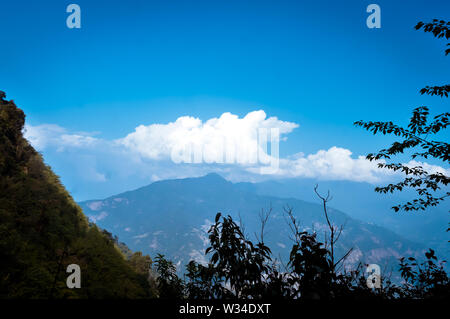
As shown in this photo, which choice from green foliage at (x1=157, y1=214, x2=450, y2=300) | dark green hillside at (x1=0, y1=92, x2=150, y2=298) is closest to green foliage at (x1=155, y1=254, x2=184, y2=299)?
green foliage at (x1=157, y1=214, x2=450, y2=300)

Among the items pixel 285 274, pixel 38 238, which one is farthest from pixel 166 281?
pixel 38 238

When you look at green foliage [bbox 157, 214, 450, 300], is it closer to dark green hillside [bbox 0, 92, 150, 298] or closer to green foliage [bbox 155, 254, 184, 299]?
green foliage [bbox 155, 254, 184, 299]

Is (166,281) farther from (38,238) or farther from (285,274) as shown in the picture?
(38,238)

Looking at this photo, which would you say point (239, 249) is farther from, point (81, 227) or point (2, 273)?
point (81, 227)

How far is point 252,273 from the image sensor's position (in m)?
4.82

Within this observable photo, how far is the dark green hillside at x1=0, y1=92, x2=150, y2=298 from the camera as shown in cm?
1587

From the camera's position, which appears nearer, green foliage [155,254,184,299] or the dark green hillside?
green foliage [155,254,184,299]

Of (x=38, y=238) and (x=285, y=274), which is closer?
(x=285, y=274)

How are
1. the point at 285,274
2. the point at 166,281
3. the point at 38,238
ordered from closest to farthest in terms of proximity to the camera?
the point at 285,274, the point at 166,281, the point at 38,238

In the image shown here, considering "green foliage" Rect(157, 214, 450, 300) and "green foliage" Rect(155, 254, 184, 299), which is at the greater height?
"green foliage" Rect(157, 214, 450, 300)

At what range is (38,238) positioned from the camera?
2412cm

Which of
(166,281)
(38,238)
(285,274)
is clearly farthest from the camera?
(38,238)
